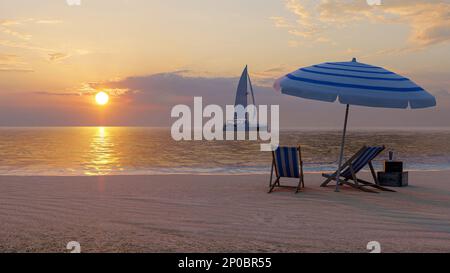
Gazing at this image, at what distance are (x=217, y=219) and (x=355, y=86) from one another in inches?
128

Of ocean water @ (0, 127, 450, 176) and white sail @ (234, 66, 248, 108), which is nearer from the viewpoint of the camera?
ocean water @ (0, 127, 450, 176)

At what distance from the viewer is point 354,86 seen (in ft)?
24.0

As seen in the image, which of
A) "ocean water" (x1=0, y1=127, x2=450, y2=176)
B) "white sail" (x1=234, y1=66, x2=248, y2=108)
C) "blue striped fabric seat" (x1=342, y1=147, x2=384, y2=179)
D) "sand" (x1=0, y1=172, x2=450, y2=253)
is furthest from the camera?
"white sail" (x1=234, y1=66, x2=248, y2=108)

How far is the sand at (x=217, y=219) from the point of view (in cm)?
474

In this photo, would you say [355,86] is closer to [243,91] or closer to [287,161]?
[287,161]

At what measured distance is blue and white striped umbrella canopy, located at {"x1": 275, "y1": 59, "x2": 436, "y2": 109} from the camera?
7121 mm

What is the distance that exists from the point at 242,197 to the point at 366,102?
108 inches

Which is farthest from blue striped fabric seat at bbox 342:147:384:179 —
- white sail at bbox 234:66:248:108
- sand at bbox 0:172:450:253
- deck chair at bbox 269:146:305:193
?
white sail at bbox 234:66:248:108

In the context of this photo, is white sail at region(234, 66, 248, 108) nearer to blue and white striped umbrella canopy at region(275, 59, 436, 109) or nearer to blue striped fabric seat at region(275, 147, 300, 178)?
blue striped fabric seat at region(275, 147, 300, 178)

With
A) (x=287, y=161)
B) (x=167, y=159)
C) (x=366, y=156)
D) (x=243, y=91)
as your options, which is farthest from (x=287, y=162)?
(x=243, y=91)

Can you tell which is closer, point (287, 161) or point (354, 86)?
point (354, 86)

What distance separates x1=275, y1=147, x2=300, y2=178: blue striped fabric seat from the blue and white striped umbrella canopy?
133cm

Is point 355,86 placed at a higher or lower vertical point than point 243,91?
lower
